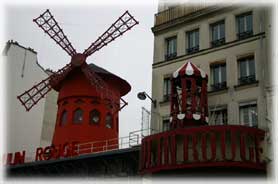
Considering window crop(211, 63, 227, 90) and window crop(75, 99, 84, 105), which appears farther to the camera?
window crop(75, 99, 84, 105)

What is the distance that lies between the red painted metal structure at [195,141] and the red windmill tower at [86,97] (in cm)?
808

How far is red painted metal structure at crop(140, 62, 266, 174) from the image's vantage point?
12609 mm

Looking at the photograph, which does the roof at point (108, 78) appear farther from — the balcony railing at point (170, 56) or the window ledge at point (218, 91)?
the window ledge at point (218, 91)

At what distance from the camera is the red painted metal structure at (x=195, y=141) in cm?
1261

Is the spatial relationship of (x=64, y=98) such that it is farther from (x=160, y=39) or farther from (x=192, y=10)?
(x=192, y=10)

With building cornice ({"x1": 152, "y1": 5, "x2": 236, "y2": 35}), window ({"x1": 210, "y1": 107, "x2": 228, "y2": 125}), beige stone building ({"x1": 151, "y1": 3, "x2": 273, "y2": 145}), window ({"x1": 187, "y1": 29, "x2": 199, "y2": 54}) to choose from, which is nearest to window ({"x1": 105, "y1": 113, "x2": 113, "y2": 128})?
beige stone building ({"x1": 151, "y1": 3, "x2": 273, "y2": 145})

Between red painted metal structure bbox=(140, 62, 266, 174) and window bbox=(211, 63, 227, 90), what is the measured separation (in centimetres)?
101

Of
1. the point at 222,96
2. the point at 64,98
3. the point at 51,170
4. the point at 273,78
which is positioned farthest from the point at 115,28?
the point at 273,78

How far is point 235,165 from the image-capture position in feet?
40.8

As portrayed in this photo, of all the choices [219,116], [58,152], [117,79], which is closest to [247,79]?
[219,116]

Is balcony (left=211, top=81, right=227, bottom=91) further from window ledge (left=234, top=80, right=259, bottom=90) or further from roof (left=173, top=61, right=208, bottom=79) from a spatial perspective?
roof (left=173, top=61, right=208, bottom=79)

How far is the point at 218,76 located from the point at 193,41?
1.93m

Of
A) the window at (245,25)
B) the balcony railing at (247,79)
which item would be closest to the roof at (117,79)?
the window at (245,25)

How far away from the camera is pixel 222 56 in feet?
51.0
